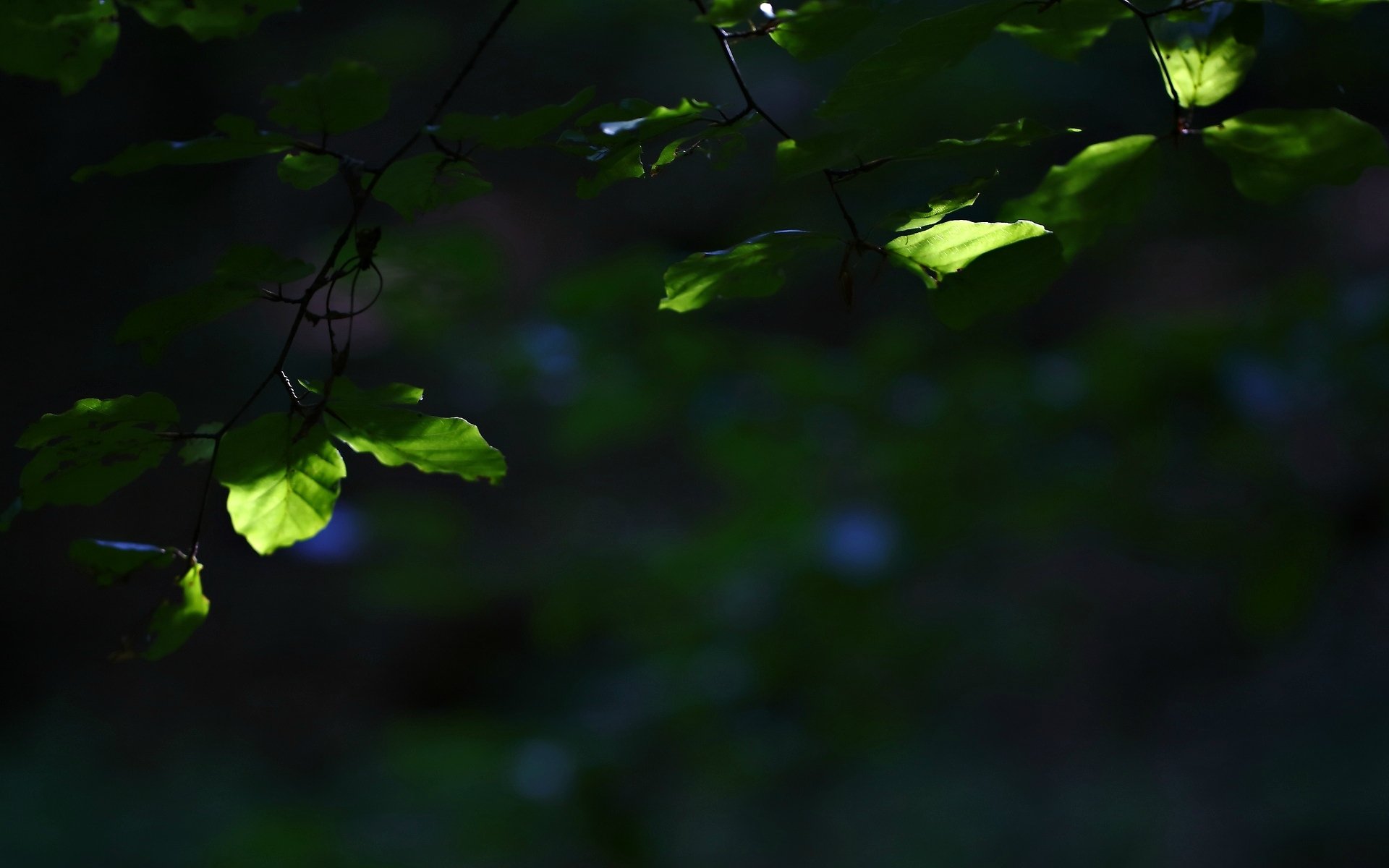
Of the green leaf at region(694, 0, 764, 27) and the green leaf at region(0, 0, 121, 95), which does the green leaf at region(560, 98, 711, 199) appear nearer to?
the green leaf at region(694, 0, 764, 27)

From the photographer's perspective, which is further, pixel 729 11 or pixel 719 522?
pixel 719 522

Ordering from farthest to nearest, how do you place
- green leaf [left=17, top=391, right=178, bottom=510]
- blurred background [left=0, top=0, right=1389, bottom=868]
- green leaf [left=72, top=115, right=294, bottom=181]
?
blurred background [left=0, top=0, right=1389, bottom=868]
green leaf [left=17, top=391, right=178, bottom=510]
green leaf [left=72, top=115, right=294, bottom=181]

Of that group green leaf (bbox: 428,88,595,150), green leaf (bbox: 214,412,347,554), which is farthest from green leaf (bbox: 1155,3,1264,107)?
green leaf (bbox: 214,412,347,554)

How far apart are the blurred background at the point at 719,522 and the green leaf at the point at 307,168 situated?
0.81 meters

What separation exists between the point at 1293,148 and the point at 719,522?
191 centimetres

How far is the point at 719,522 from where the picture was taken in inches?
97.0

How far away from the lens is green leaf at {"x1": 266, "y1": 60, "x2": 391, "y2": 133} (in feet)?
1.74

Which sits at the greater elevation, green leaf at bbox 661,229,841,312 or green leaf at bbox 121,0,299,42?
green leaf at bbox 121,0,299,42

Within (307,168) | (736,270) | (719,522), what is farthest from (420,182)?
(719,522)

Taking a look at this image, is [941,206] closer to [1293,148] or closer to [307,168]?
[1293,148]

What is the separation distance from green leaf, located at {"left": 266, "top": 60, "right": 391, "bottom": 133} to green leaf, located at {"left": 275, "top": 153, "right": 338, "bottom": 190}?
2 centimetres

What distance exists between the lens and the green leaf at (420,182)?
0.58 m

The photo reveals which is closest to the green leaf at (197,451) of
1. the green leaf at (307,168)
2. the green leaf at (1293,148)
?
the green leaf at (307,168)

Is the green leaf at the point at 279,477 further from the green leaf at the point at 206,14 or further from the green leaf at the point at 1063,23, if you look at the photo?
the green leaf at the point at 1063,23
